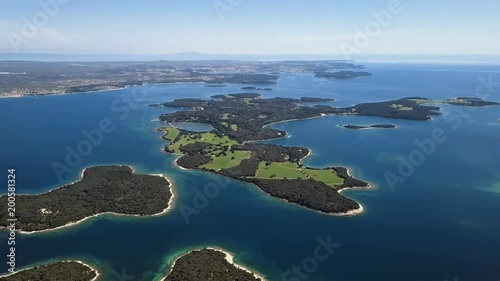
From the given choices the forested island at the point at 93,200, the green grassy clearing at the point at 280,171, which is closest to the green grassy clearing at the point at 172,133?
the green grassy clearing at the point at 280,171

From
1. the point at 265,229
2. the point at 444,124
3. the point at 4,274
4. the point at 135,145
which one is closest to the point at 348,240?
the point at 265,229

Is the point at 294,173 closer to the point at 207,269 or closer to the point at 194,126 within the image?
the point at 207,269

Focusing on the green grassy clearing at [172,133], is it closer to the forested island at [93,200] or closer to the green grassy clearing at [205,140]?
the green grassy clearing at [205,140]

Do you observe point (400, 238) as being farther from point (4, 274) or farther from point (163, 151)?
point (163, 151)

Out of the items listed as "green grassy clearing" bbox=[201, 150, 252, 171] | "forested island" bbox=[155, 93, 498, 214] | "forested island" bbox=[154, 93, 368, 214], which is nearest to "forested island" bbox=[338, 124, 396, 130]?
"forested island" bbox=[155, 93, 498, 214]

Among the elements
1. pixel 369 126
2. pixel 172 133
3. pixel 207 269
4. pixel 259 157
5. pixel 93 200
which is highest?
pixel 207 269

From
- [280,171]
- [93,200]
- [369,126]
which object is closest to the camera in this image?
[93,200]

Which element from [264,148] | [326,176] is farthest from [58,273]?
[264,148]
